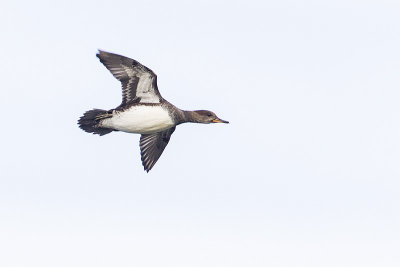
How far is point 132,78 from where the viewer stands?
27.2 metres

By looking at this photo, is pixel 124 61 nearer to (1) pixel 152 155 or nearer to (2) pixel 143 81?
Result: (2) pixel 143 81

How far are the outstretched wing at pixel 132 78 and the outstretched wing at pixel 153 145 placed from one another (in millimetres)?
2050

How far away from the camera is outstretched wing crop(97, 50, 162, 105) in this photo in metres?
26.8

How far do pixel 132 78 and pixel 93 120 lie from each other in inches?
54.0

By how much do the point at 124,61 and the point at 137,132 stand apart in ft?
6.05

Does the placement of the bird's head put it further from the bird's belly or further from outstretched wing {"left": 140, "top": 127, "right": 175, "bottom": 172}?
outstretched wing {"left": 140, "top": 127, "right": 175, "bottom": 172}

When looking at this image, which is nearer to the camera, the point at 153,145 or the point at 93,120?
the point at 93,120

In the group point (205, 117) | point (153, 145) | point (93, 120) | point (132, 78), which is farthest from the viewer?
point (153, 145)

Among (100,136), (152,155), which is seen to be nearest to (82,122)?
(100,136)

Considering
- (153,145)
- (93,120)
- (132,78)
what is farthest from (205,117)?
(93,120)

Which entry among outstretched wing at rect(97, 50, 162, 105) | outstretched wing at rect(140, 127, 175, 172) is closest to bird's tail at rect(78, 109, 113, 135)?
outstretched wing at rect(97, 50, 162, 105)

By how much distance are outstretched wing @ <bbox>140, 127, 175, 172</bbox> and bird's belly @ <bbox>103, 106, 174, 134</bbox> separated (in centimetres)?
191

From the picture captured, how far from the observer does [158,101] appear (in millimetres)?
27453

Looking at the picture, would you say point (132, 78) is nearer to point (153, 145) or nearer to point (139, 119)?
point (139, 119)
